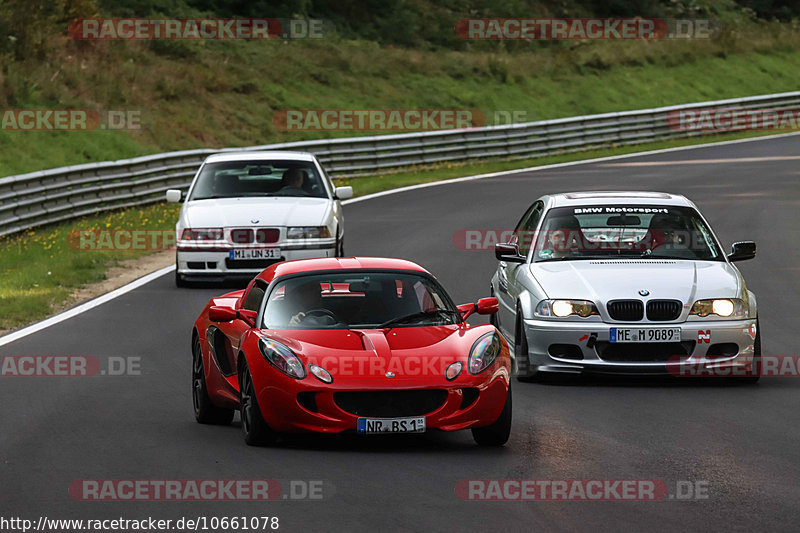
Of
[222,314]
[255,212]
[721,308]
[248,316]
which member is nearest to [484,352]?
[248,316]

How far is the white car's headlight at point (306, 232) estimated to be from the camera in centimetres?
1812

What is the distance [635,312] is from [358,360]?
330 cm

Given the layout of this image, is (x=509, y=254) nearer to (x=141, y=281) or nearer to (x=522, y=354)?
(x=522, y=354)

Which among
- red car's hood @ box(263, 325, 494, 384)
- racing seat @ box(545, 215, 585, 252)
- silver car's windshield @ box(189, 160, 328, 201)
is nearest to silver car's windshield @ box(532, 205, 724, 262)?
racing seat @ box(545, 215, 585, 252)

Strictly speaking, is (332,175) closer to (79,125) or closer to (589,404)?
(79,125)

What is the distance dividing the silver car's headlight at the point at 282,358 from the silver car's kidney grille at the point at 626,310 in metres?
3.38

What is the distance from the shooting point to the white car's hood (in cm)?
1816

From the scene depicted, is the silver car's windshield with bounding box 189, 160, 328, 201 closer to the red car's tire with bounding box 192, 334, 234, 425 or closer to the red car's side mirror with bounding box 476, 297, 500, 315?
the red car's tire with bounding box 192, 334, 234, 425

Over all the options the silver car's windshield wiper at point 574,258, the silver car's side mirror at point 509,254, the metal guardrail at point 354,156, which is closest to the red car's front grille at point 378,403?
the silver car's windshield wiper at point 574,258

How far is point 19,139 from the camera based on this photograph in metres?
30.5

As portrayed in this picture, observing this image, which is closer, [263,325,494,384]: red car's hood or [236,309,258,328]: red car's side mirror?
[263,325,494,384]: red car's hood

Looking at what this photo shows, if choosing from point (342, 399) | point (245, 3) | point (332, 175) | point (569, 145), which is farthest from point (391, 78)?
point (342, 399)

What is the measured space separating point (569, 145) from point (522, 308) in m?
28.6

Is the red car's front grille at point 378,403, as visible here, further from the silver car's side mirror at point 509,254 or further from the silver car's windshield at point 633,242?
the silver car's side mirror at point 509,254
